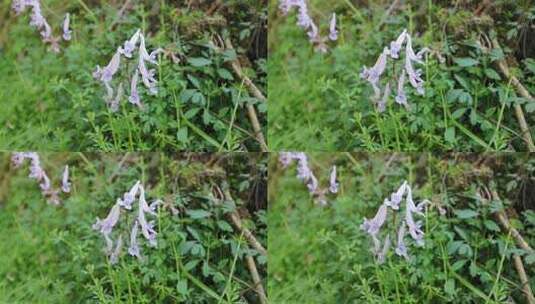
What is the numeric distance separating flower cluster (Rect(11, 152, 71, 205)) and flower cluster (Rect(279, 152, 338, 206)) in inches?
25.1

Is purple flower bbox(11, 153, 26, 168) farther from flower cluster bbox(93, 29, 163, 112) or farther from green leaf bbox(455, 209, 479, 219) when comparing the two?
green leaf bbox(455, 209, 479, 219)

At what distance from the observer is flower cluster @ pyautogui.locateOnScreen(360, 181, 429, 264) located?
2857mm

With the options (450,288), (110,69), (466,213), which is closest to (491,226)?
(466,213)

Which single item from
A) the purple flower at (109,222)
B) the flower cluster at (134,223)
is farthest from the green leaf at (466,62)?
the purple flower at (109,222)

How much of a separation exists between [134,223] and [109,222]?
0.07m

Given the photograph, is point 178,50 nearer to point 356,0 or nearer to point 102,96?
point 102,96

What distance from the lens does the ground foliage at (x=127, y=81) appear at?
2.86 meters

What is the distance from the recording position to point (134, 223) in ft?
9.43

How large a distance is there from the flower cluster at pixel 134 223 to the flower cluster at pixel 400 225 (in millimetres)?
622

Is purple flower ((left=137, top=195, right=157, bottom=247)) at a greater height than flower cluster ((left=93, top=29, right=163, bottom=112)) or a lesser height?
lesser

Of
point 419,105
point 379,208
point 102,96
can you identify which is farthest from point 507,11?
point 102,96

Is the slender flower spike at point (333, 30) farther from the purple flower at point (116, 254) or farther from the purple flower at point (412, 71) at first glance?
the purple flower at point (116, 254)

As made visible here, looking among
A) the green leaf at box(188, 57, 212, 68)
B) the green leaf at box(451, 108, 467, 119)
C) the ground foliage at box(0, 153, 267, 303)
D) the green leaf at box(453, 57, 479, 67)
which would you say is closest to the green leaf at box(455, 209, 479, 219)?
the green leaf at box(451, 108, 467, 119)

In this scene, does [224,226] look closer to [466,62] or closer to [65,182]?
[65,182]
